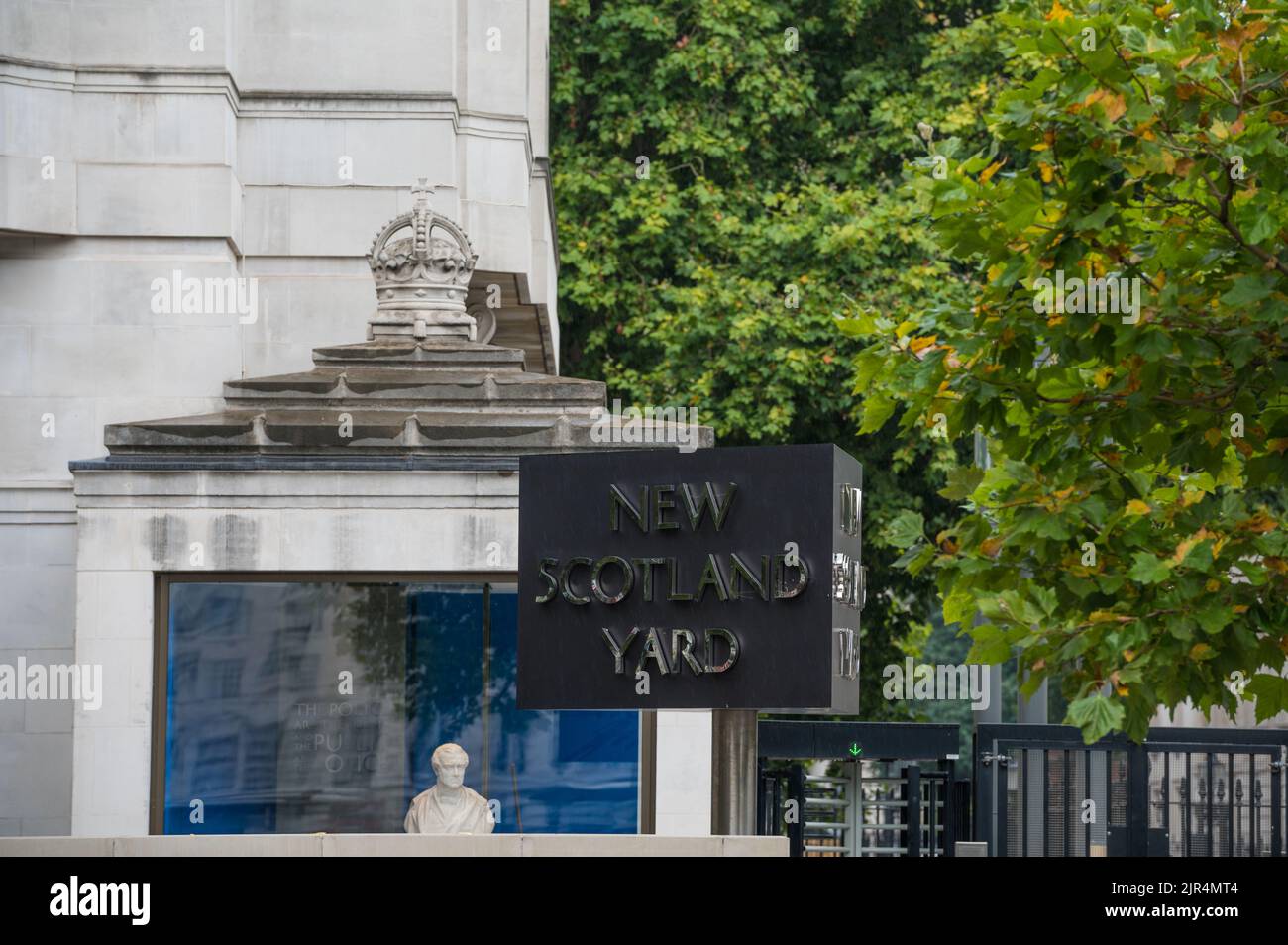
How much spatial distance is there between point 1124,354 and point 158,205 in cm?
1298

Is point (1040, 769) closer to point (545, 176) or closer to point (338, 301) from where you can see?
point (338, 301)

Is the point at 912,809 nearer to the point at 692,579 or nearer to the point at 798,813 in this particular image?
the point at 798,813

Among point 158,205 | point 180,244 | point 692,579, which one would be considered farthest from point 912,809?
point 158,205

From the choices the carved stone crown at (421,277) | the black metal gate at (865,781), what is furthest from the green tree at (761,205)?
the black metal gate at (865,781)

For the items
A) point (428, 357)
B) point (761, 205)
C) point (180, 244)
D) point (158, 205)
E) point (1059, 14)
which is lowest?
point (428, 357)

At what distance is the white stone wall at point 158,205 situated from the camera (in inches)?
898

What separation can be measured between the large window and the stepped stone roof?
1.24 metres

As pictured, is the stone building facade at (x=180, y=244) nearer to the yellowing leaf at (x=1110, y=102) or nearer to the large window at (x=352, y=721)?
the large window at (x=352, y=721)

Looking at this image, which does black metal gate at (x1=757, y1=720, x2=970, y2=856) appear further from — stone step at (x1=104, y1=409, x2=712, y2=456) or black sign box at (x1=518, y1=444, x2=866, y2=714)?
black sign box at (x1=518, y1=444, x2=866, y2=714)

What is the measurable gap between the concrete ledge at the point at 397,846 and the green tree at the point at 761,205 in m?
18.7

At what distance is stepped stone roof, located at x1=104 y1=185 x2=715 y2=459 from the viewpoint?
18.7 metres

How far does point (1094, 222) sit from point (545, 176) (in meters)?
16.8

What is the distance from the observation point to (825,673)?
12242 millimetres

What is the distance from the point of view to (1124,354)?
13.4 meters
